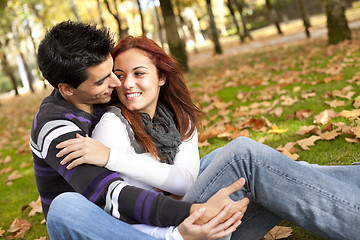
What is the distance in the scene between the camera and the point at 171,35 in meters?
11.5

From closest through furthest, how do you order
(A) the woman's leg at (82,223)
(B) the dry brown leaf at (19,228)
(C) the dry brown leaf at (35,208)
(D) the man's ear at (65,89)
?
(A) the woman's leg at (82,223), (D) the man's ear at (65,89), (B) the dry brown leaf at (19,228), (C) the dry brown leaf at (35,208)

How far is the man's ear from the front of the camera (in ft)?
6.86

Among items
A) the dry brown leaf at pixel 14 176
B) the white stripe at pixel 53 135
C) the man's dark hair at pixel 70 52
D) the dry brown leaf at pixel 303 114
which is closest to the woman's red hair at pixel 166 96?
the man's dark hair at pixel 70 52

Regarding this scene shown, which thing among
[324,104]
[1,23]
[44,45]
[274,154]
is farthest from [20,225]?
[1,23]

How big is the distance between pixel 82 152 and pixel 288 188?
1.02 metres

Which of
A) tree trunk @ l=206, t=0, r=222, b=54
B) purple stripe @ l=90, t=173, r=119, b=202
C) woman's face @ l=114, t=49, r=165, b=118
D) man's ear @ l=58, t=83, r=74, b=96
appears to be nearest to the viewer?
purple stripe @ l=90, t=173, r=119, b=202

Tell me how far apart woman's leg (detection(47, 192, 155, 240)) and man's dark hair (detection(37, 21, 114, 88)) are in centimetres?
70

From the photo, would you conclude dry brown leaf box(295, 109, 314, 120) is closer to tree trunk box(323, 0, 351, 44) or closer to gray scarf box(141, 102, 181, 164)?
gray scarf box(141, 102, 181, 164)

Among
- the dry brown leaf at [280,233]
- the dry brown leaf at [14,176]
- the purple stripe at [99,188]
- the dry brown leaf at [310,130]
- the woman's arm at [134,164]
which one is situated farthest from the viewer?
the dry brown leaf at [14,176]

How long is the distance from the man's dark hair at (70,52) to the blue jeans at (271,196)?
73cm

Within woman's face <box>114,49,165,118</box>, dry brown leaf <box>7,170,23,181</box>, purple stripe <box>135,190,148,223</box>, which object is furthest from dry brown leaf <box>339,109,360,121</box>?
dry brown leaf <box>7,170,23,181</box>

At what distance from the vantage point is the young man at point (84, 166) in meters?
1.67

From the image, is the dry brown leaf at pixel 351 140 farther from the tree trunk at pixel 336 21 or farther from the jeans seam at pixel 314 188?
the tree trunk at pixel 336 21

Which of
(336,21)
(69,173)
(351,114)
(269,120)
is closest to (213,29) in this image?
(336,21)
